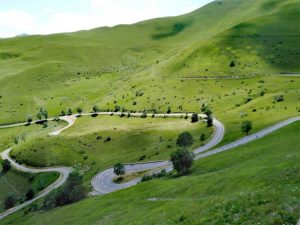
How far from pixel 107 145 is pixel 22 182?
33915mm

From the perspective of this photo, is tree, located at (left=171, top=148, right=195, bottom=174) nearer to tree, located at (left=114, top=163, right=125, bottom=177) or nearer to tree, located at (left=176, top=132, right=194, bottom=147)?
tree, located at (left=114, top=163, right=125, bottom=177)

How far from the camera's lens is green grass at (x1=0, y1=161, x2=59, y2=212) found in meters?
124

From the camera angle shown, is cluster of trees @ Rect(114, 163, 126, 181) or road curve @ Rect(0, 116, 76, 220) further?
road curve @ Rect(0, 116, 76, 220)

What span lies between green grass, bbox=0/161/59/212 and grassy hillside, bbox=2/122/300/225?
31245 mm

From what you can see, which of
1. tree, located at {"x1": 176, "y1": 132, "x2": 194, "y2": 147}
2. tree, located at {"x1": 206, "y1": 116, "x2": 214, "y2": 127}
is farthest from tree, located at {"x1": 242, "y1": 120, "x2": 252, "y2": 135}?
tree, located at {"x1": 206, "y1": 116, "x2": 214, "y2": 127}

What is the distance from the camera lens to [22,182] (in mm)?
132875

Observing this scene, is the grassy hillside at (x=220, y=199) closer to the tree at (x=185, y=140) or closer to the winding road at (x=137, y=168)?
the winding road at (x=137, y=168)

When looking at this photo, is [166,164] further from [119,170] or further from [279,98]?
[279,98]

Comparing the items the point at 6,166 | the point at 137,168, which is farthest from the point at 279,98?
the point at 6,166

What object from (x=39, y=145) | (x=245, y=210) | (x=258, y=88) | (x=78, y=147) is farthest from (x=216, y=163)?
(x=258, y=88)

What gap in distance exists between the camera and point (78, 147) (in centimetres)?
14862

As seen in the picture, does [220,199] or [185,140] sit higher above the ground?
[220,199]

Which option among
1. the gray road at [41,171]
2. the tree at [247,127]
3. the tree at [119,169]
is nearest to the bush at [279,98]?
the tree at [247,127]

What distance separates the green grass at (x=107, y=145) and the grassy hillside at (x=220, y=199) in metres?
40.3
